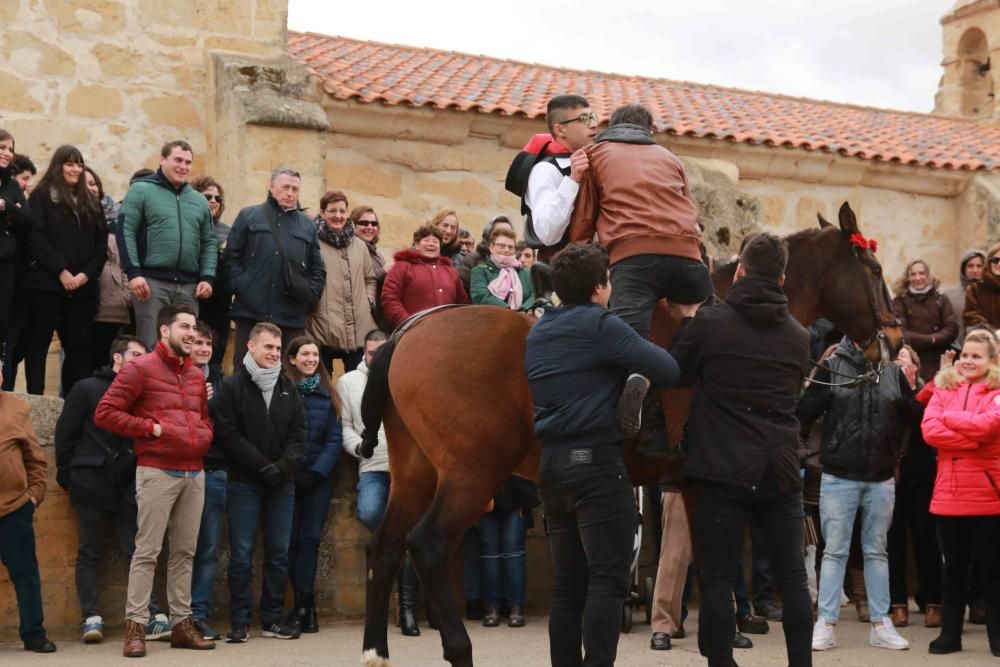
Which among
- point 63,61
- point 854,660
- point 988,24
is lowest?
point 854,660

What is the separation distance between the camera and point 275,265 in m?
9.48

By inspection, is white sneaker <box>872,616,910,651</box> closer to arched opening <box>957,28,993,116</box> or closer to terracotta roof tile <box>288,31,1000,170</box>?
terracotta roof tile <box>288,31,1000,170</box>

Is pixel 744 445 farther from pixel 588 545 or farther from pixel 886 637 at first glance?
pixel 886 637

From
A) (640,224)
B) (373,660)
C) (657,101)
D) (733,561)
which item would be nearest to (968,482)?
(733,561)

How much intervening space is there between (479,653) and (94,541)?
2450 millimetres

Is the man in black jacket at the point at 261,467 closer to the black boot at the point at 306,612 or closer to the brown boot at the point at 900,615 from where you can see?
the black boot at the point at 306,612

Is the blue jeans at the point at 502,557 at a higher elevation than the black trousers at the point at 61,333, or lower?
lower

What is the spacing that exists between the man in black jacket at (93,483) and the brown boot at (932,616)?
5.08 m

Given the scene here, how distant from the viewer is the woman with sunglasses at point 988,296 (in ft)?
34.6

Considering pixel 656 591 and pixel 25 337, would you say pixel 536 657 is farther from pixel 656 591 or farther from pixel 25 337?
pixel 25 337

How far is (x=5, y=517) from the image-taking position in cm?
752

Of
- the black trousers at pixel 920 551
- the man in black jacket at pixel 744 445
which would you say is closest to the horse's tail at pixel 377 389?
the man in black jacket at pixel 744 445

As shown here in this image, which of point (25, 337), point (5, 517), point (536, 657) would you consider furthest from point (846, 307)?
point (25, 337)

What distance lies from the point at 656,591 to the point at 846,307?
6.87 feet
